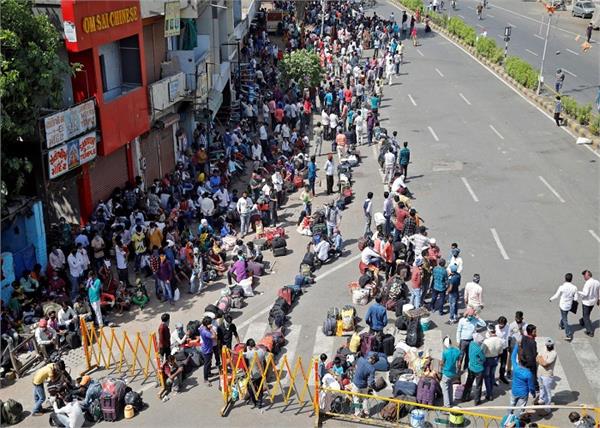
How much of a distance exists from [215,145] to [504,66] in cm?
2027

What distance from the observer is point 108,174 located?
74.7 feet

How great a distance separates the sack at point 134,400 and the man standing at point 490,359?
6.24m

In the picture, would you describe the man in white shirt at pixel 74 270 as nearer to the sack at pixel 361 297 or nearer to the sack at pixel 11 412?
the sack at pixel 11 412

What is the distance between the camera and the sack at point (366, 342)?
14.9 metres

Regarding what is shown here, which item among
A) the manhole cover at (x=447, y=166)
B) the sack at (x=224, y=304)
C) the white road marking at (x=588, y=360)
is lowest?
the manhole cover at (x=447, y=166)

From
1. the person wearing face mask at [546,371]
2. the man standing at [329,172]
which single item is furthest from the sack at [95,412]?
the man standing at [329,172]

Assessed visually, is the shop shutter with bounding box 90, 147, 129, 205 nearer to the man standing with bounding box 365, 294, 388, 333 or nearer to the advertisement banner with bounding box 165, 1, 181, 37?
the advertisement banner with bounding box 165, 1, 181, 37

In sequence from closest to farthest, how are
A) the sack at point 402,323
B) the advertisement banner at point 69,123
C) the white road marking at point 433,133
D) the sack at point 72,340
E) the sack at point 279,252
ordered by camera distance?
the sack at point 402,323, the sack at point 72,340, the advertisement banner at point 69,123, the sack at point 279,252, the white road marking at point 433,133

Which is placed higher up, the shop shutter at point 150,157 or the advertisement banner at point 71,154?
the advertisement banner at point 71,154

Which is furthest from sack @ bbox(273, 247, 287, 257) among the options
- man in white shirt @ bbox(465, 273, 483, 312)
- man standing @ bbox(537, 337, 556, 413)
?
man standing @ bbox(537, 337, 556, 413)

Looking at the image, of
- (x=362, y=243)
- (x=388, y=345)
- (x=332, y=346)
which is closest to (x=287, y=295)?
(x=332, y=346)

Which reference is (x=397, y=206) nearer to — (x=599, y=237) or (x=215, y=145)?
(x=599, y=237)

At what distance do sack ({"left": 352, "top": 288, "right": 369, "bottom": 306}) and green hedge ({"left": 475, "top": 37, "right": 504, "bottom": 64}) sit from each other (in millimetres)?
29332

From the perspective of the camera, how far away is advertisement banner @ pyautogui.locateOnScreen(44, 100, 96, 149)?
61.0 ft
